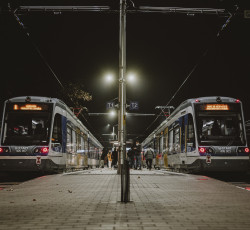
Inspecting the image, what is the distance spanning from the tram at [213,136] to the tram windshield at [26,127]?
6091 mm

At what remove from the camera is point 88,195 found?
8859mm

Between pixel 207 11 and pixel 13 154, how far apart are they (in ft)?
31.7

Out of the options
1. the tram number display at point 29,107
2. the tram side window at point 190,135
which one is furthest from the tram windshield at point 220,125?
the tram number display at point 29,107

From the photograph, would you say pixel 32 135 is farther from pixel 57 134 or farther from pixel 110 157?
pixel 110 157

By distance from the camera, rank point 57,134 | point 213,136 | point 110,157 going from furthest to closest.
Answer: point 110,157
point 57,134
point 213,136

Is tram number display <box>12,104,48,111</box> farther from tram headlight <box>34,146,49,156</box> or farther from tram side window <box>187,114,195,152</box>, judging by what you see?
tram side window <box>187,114,195,152</box>

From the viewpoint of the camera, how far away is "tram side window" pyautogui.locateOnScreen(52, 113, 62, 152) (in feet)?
55.4

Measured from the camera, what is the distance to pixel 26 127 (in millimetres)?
16531

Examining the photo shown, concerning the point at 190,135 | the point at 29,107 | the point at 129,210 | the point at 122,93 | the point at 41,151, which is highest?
the point at 122,93

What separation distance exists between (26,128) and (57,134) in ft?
4.67

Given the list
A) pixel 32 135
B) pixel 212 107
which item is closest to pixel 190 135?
pixel 212 107

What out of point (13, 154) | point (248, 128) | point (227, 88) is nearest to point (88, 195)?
point (13, 154)

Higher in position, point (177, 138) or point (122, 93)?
point (122, 93)

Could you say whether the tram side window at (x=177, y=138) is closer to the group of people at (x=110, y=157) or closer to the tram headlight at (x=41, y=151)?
the tram headlight at (x=41, y=151)
